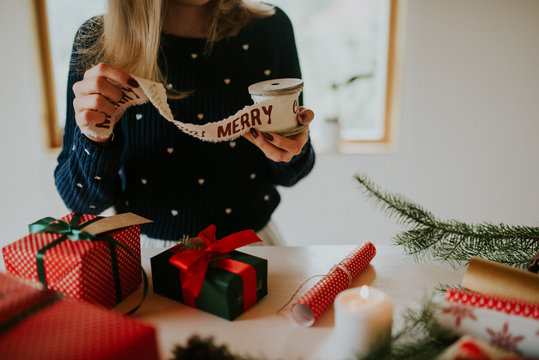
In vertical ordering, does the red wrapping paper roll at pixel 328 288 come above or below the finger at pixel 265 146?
below

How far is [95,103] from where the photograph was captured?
0.75 meters

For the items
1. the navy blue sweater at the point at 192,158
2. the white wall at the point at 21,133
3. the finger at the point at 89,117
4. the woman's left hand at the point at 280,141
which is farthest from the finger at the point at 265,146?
the white wall at the point at 21,133

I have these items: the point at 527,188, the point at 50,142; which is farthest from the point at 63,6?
the point at 527,188

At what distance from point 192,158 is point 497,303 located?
74 centimetres

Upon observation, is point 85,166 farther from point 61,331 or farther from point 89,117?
point 61,331

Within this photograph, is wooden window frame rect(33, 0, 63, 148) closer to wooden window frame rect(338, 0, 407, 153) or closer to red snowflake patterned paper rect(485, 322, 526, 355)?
wooden window frame rect(338, 0, 407, 153)

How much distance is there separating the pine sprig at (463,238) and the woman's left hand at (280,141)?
0.17m

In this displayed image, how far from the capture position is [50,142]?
208 centimetres

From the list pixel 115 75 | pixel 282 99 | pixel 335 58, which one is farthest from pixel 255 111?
pixel 335 58

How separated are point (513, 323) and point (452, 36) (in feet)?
5.69

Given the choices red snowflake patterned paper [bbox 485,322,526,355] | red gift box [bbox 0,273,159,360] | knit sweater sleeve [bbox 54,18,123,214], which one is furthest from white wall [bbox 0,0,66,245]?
red snowflake patterned paper [bbox 485,322,526,355]

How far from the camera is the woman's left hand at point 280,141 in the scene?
2.56 feet

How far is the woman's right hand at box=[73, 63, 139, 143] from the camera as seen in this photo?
28.6 inches

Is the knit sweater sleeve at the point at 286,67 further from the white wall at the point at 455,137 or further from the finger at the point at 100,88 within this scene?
the white wall at the point at 455,137
